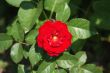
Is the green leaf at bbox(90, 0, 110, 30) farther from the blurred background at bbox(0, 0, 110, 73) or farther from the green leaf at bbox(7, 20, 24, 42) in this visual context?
the green leaf at bbox(7, 20, 24, 42)

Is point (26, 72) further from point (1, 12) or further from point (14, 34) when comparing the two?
point (1, 12)

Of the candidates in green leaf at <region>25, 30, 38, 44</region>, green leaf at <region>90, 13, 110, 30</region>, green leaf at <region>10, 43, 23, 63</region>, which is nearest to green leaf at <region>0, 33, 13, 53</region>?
green leaf at <region>10, 43, 23, 63</region>

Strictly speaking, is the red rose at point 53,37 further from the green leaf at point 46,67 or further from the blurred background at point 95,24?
the blurred background at point 95,24

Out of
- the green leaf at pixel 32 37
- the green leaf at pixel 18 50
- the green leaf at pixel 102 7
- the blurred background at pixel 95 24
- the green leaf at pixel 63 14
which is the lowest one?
the blurred background at pixel 95 24

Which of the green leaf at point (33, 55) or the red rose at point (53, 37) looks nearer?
the red rose at point (53, 37)

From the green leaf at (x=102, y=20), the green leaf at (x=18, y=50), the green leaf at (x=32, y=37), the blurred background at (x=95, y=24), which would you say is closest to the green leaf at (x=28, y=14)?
the green leaf at (x=32, y=37)

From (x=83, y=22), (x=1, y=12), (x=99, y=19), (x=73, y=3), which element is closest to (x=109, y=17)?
(x=99, y=19)

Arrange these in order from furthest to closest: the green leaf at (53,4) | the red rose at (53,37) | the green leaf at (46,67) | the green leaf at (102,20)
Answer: the green leaf at (102,20) < the green leaf at (53,4) < the green leaf at (46,67) < the red rose at (53,37)
